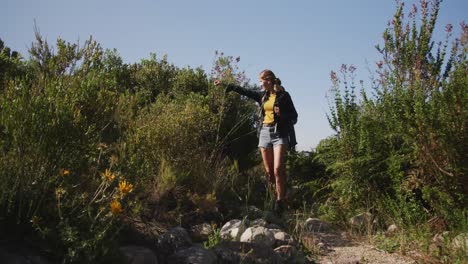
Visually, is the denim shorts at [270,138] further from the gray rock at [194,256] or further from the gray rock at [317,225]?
the gray rock at [194,256]

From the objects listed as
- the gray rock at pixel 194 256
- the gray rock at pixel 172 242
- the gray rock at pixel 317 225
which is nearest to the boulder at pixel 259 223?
the gray rock at pixel 317 225

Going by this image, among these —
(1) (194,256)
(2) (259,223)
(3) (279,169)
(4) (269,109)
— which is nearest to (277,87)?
(4) (269,109)

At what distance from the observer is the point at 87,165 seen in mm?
3135

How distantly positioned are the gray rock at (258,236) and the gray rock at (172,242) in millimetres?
636

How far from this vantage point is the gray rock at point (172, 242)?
325 centimetres

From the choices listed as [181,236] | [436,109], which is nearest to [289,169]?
[436,109]

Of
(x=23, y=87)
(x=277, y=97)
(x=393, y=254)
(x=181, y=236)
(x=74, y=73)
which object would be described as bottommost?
(x=393, y=254)

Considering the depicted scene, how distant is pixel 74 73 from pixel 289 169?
153 inches

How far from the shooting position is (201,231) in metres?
3.99

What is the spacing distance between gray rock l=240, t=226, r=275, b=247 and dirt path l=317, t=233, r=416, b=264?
0.50 m

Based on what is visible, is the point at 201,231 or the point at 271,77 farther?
the point at 271,77

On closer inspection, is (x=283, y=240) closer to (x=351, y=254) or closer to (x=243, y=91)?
(x=351, y=254)

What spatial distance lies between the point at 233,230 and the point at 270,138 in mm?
1863

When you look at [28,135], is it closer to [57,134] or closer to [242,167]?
[57,134]
